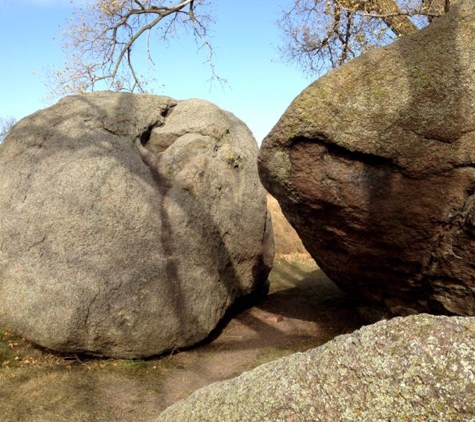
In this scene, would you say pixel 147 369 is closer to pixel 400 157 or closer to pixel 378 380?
pixel 400 157

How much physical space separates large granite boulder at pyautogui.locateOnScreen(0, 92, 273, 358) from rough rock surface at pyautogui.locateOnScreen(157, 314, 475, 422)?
390cm

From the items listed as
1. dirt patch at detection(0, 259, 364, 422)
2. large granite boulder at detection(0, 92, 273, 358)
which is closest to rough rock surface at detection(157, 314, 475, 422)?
dirt patch at detection(0, 259, 364, 422)

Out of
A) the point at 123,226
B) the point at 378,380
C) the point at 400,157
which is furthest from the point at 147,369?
the point at 378,380

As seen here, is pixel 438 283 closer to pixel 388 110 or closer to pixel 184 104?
pixel 388 110

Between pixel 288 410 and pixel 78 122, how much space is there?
18.7ft

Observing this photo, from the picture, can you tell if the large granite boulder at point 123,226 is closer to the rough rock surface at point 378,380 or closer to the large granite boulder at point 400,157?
the large granite boulder at point 400,157

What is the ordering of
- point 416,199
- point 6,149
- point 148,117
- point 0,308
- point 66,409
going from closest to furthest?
point 66,409, point 416,199, point 0,308, point 6,149, point 148,117

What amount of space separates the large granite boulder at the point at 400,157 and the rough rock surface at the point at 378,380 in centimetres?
344

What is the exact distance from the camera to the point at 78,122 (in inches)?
269

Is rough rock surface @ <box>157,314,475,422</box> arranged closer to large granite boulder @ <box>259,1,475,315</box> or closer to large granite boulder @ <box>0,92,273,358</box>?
large granite boulder @ <box>259,1,475,315</box>

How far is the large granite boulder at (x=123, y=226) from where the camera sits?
226 inches

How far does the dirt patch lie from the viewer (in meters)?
4.95

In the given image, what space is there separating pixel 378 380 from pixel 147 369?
14.9ft

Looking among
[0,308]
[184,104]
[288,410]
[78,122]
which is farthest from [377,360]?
[184,104]
